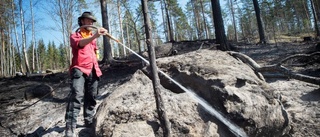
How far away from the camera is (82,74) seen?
10.1ft

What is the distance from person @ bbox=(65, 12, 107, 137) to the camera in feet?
9.33

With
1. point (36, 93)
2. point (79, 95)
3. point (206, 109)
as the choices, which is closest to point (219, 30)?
point (206, 109)

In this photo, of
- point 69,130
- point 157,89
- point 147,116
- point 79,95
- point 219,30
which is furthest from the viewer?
point 219,30

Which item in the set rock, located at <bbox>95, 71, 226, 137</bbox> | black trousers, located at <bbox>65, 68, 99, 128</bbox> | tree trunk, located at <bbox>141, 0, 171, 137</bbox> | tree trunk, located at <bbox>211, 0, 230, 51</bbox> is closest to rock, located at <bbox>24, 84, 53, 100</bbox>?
black trousers, located at <bbox>65, 68, 99, 128</bbox>

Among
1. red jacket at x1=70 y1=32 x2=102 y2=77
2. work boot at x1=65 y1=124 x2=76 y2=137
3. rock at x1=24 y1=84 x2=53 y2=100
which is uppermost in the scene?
red jacket at x1=70 y1=32 x2=102 y2=77

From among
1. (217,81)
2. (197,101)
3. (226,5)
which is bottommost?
(197,101)

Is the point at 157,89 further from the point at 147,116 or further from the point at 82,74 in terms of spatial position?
the point at 82,74

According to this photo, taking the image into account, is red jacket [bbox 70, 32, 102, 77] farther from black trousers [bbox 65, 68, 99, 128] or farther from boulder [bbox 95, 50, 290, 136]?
boulder [bbox 95, 50, 290, 136]

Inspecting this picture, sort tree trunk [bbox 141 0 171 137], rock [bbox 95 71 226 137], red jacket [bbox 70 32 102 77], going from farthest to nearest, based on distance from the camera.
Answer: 1. red jacket [bbox 70 32 102 77]
2. rock [bbox 95 71 226 137]
3. tree trunk [bbox 141 0 171 137]

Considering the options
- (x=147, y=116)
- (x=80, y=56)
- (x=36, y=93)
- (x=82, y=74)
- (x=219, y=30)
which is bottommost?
(x=147, y=116)

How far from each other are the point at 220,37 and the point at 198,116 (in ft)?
20.1

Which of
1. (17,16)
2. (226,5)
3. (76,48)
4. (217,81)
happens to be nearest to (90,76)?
(76,48)

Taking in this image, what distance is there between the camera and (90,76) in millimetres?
3311

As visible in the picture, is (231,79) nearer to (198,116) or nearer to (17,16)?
(198,116)
